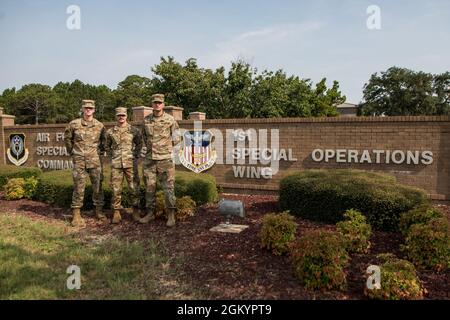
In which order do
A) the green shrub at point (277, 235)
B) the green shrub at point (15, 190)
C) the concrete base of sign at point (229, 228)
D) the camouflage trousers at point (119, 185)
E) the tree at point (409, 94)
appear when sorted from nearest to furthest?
the green shrub at point (277, 235) → the concrete base of sign at point (229, 228) → the camouflage trousers at point (119, 185) → the green shrub at point (15, 190) → the tree at point (409, 94)

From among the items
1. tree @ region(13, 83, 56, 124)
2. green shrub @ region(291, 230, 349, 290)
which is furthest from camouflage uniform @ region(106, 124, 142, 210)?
tree @ region(13, 83, 56, 124)

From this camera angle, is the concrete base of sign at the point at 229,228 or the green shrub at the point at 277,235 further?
the concrete base of sign at the point at 229,228

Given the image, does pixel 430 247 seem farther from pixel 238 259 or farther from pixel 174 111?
pixel 174 111

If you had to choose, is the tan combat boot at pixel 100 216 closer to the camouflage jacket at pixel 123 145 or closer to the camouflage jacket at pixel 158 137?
the camouflage jacket at pixel 123 145

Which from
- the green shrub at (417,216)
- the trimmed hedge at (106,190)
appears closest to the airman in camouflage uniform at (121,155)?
the trimmed hedge at (106,190)

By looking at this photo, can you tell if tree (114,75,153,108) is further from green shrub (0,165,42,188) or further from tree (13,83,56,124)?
green shrub (0,165,42,188)

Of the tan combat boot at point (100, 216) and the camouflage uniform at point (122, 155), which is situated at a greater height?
the camouflage uniform at point (122, 155)

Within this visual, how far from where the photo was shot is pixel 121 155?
700 cm

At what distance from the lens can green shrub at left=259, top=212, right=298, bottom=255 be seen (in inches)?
195

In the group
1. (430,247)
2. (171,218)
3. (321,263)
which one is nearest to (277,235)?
(321,263)

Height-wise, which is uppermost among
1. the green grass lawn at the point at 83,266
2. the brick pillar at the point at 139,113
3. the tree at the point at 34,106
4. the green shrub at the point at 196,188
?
the tree at the point at 34,106

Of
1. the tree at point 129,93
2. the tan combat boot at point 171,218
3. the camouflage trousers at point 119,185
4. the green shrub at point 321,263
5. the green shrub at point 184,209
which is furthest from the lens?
the tree at point 129,93

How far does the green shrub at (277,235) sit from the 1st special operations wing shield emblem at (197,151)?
547cm

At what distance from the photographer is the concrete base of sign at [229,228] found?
20.0 feet
